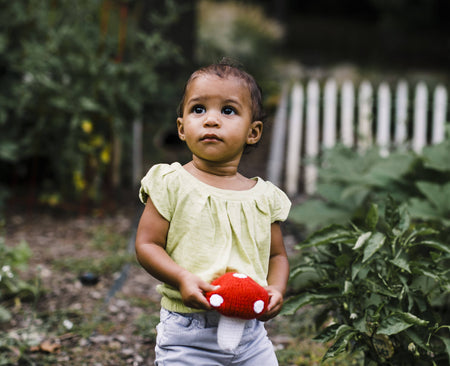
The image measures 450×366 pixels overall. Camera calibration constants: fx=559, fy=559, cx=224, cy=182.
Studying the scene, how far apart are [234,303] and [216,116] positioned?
0.54 m

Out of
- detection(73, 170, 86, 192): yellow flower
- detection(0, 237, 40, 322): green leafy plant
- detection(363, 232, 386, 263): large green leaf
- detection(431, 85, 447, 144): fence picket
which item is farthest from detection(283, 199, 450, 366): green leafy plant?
detection(431, 85, 447, 144): fence picket

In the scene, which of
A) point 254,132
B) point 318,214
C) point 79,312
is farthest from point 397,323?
point 79,312

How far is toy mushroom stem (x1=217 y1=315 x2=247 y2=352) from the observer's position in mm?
1548

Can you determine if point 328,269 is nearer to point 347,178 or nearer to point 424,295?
point 424,295

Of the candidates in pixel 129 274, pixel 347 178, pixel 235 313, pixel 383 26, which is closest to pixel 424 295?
pixel 235 313

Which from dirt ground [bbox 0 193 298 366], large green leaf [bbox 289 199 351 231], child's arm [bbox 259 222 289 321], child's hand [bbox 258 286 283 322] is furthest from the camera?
large green leaf [bbox 289 199 351 231]

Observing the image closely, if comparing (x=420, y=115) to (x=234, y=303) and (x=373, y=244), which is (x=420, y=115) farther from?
(x=234, y=303)

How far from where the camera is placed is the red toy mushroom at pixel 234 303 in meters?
1.49

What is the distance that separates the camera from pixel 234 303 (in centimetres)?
150

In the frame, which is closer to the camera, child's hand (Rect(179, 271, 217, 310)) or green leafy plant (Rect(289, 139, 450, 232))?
child's hand (Rect(179, 271, 217, 310))

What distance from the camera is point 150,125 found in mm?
6012

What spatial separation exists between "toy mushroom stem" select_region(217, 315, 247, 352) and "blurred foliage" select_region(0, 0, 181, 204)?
11.1ft

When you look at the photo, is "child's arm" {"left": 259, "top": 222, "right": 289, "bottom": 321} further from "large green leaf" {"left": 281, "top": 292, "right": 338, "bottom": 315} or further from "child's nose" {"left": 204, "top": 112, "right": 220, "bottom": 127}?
"child's nose" {"left": 204, "top": 112, "right": 220, "bottom": 127}

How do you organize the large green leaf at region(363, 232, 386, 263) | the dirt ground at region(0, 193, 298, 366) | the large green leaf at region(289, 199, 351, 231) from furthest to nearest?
the large green leaf at region(289, 199, 351, 231) → the dirt ground at region(0, 193, 298, 366) → the large green leaf at region(363, 232, 386, 263)
